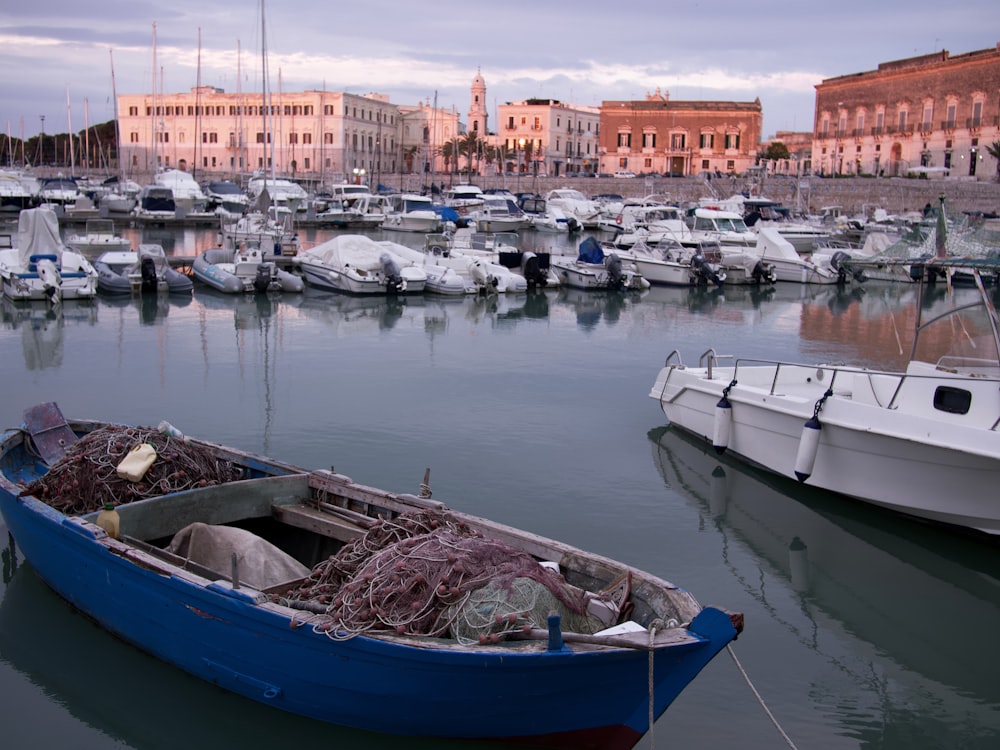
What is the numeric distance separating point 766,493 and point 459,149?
91810mm

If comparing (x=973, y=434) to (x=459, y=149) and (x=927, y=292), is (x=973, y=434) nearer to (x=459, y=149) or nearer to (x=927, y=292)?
(x=927, y=292)

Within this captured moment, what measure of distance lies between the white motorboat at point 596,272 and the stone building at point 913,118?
1467 inches

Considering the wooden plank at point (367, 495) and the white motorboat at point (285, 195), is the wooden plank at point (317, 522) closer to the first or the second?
the wooden plank at point (367, 495)

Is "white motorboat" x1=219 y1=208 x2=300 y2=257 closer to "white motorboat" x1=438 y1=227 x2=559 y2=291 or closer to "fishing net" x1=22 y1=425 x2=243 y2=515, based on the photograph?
"white motorboat" x1=438 y1=227 x2=559 y2=291

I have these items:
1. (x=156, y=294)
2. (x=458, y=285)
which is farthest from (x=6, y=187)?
(x=458, y=285)

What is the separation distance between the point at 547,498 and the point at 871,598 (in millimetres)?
3666

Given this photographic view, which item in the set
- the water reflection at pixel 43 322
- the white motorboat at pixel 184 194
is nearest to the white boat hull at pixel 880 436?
the water reflection at pixel 43 322

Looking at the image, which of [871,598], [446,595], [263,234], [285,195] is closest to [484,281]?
[263,234]

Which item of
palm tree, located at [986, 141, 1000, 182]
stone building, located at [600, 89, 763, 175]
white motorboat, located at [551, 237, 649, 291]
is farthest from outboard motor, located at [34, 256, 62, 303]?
stone building, located at [600, 89, 763, 175]

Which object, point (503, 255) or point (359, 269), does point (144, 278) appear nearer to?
point (359, 269)

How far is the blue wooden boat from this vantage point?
18.3ft

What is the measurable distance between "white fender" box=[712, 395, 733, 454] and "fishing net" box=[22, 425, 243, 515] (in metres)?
6.33

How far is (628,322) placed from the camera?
2536 centimetres

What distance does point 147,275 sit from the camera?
2741 centimetres
